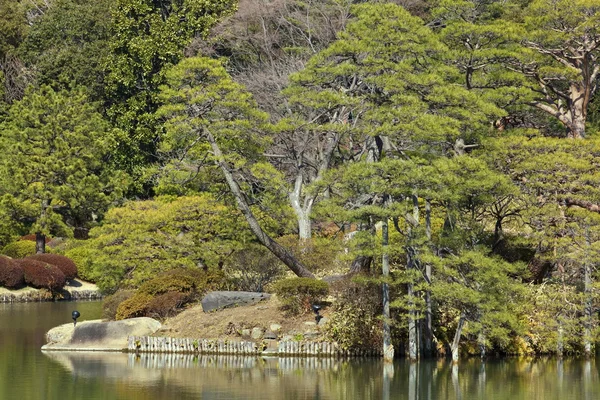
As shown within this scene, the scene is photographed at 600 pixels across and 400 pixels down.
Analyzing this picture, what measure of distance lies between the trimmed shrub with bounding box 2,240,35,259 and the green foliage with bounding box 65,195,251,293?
1488 centimetres

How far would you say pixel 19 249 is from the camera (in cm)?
4681

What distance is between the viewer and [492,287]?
24922 millimetres

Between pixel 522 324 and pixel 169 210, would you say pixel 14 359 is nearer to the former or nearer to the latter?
pixel 169 210

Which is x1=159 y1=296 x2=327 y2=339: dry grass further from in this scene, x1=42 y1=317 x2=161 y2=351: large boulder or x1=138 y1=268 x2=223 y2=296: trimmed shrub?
x1=138 y1=268 x2=223 y2=296: trimmed shrub

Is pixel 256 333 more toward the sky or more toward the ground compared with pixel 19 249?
more toward the ground

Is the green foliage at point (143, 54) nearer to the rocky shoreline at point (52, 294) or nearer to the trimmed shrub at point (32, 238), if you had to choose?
the trimmed shrub at point (32, 238)

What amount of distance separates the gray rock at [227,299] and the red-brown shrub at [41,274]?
1583 centimetres

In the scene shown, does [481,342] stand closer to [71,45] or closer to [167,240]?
[167,240]

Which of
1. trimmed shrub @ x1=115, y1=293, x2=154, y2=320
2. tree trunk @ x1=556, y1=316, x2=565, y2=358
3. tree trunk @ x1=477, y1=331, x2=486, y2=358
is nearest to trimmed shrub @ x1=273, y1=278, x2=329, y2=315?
trimmed shrub @ x1=115, y1=293, x2=154, y2=320

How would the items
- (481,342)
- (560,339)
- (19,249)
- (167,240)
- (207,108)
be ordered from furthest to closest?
(19,249) → (167,240) → (207,108) → (560,339) → (481,342)

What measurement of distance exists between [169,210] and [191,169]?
1.77 metres

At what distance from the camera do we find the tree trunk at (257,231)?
2906 centimetres

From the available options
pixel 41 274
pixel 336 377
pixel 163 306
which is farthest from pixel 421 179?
pixel 41 274

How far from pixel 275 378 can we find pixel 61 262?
2240cm
